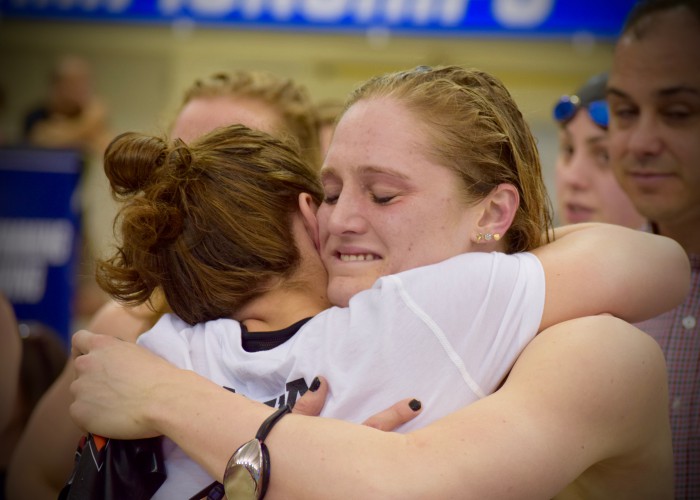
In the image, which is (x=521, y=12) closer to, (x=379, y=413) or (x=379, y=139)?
(x=379, y=139)

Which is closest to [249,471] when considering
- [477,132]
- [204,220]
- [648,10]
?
[204,220]

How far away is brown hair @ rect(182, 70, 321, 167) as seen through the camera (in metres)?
2.51

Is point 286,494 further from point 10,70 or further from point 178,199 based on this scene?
point 10,70

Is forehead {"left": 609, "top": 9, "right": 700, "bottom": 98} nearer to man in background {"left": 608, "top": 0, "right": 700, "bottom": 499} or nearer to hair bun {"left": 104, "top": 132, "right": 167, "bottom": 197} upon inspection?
man in background {"left": 608, "top": 0, "right": 700, "bottom": 499}

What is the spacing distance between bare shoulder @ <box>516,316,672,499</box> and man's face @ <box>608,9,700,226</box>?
926 mm

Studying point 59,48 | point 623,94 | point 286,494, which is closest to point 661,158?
point 623,94

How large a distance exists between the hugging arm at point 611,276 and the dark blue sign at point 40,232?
11.4 ft

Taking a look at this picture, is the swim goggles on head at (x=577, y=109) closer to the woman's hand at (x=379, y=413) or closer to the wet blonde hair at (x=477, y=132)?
the wet blonde hair at (x=477, y=132)

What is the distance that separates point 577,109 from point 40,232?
9.72 ft

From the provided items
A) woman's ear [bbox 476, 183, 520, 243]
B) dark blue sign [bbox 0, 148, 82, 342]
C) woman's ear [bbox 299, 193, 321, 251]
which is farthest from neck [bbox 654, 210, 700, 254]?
dark blue sign [bbox 0, 148, 82, 342]

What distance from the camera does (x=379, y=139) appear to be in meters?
Answer: 1.62

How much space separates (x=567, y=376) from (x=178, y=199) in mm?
827

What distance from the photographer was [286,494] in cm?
134

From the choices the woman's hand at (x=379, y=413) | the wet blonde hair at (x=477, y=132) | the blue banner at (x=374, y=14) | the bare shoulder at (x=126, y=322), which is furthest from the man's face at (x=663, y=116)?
the blue banner at (x=374, y=14)
